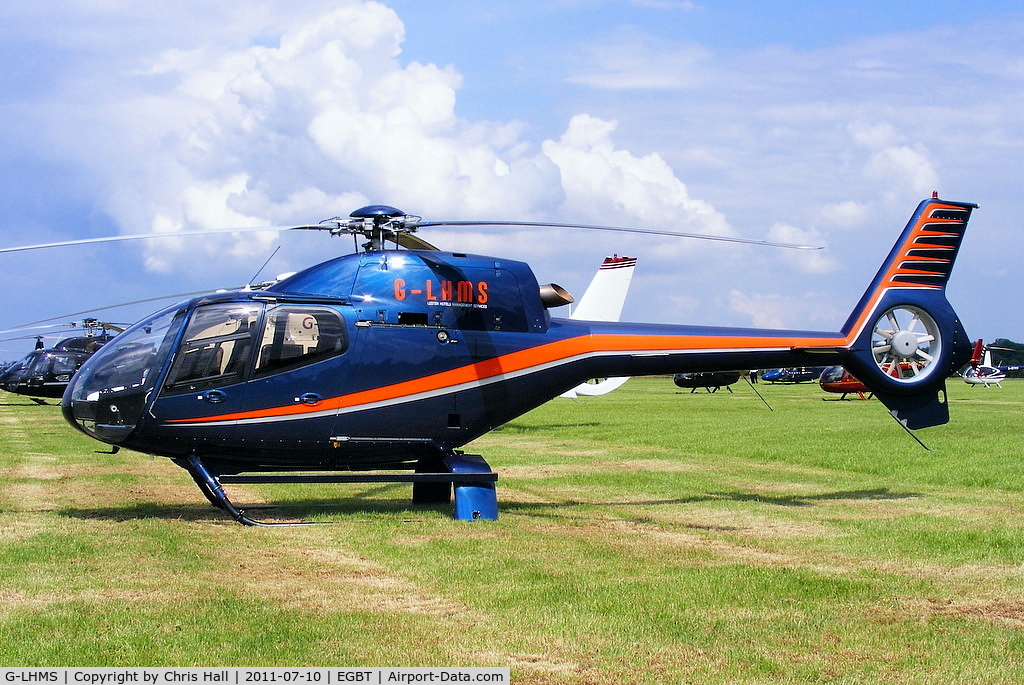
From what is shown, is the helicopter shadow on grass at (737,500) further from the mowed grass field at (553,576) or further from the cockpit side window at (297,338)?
the cockpit side window at (297,338)

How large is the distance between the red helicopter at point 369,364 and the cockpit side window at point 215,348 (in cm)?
2

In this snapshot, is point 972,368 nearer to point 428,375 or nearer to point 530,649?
point 428,375

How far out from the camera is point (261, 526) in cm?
1046

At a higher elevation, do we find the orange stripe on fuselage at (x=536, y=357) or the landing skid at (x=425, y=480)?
the orange stripe on fuselage at (x=536, y=357)

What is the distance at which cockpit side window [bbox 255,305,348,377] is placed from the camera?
35.9 ft

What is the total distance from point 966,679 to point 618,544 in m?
4.38

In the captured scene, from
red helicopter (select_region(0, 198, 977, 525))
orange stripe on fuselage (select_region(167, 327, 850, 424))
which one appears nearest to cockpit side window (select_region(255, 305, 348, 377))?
red helicopter (select_region(0, 198, 977, 525))

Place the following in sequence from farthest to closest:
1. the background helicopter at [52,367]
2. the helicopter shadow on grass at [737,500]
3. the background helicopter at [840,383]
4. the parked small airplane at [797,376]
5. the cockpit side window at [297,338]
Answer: the parked small airplane at [797,376] → the background helicopter at [840,383] → the background helicopter at [52,367] → the helicopter shadow on grass at [737,500] → the cockpit side window at [297,338]

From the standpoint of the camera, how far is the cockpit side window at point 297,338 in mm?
10938

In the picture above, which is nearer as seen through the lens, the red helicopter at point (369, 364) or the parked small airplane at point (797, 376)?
the red helicopter at point (369, 364)

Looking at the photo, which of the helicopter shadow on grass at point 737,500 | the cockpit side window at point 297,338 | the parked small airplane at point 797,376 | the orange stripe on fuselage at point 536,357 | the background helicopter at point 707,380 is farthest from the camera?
the parked small airplane at point 797,376

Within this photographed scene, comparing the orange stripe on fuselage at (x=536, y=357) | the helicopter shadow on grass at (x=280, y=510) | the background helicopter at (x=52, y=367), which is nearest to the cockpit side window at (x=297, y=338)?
the orange stripe on fuselage at (x=536, y=357)

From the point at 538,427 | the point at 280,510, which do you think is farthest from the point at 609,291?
the point at 280,510

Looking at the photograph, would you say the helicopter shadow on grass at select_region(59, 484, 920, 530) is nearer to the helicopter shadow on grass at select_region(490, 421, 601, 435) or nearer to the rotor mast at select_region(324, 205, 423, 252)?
the rotor mast at select_region(324, 205, 423, 252)
